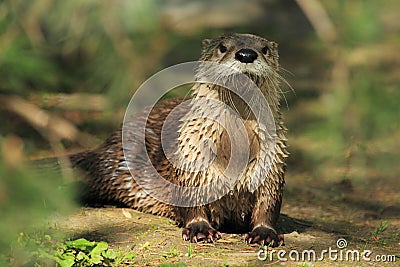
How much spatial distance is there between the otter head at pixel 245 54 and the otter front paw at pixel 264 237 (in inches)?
28.0

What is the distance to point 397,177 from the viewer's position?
567 centimetres

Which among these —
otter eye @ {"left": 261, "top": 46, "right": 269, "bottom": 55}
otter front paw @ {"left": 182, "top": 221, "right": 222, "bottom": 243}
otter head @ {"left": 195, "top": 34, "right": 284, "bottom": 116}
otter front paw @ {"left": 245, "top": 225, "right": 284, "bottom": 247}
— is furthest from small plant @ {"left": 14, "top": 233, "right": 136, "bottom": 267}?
otter eye @ {"left": 261, "top": 46, "right": 269, "bottom": 55}

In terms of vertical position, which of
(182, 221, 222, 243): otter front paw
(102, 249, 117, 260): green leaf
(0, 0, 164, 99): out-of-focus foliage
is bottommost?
(102, 249, 117, 260): green leaf

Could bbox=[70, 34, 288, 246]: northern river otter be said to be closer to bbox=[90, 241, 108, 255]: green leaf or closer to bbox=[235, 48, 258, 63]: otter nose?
bbox=[235, 48, 258, 63]: otter nose

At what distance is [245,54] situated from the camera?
10.8ft

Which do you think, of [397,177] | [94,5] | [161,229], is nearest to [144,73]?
[94,5]

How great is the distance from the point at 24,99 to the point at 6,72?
1166 mm

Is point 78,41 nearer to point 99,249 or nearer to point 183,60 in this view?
point 183,60

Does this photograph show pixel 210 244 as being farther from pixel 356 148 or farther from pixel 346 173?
pixel 356 148

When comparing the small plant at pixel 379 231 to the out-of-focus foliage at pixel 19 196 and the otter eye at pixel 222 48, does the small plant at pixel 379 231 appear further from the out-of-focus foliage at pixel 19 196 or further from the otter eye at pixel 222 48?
the out-of-focus foliage at pixel 19 196

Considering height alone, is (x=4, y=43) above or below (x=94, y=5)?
below

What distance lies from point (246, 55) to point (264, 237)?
2.88ft

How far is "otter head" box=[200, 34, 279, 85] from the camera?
10.8ft

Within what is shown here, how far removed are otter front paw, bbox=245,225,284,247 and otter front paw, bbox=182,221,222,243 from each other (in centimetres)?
16
